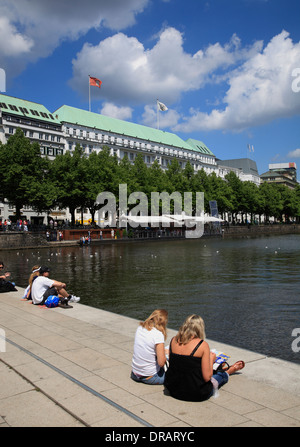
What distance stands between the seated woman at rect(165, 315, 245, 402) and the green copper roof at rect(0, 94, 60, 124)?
296 feet

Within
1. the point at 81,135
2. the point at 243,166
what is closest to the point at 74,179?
the point at 81,135

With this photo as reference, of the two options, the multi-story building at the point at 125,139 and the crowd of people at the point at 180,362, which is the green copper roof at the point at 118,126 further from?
the crowd of people at the point at 180,362

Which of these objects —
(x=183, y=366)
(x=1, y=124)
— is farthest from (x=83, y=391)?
(x=1, y=124)

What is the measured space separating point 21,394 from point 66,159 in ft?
206

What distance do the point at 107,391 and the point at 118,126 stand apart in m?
121

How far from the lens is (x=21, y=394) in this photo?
569 centimetres

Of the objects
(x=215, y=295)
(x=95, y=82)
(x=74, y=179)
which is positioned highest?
(x=95, y=82)

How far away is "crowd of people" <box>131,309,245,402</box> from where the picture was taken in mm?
5430

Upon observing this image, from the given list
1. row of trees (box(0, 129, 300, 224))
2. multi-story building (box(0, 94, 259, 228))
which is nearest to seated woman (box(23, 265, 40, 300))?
row of trees (box(0, 129, 300, 224))

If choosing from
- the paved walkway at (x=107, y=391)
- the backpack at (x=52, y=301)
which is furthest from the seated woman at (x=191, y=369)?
the backpack at (x=52, y=301)

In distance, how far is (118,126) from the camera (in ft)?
400

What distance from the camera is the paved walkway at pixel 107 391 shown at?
484cm

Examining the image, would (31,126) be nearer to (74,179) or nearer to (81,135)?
(81,135)
